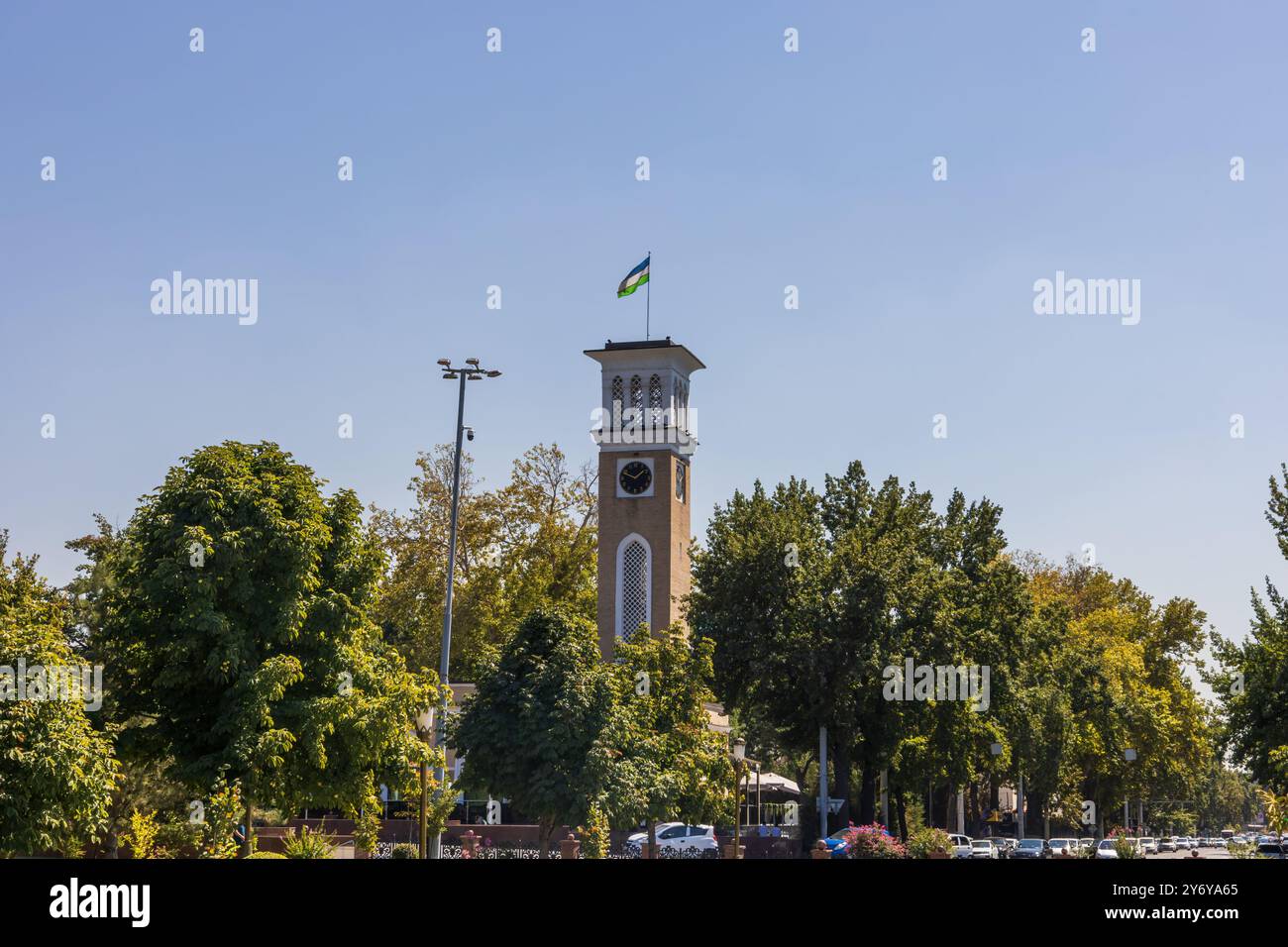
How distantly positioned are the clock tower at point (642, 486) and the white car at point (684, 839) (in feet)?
36.3

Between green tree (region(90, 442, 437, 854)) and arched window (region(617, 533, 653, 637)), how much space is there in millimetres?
28731

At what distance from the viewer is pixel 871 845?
32.6m

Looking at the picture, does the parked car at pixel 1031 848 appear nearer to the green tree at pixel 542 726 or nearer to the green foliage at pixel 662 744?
the green foliage at pixel 662 744

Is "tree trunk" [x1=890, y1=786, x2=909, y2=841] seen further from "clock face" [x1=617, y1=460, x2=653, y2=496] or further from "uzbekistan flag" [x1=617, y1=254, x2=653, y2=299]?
"uzbekistan flag" [x1=617, y1=254, x2=653, y2=299]

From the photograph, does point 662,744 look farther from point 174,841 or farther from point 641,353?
point 641,353

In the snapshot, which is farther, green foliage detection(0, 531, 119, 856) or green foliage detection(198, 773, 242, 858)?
green foliage detection(198, 773, 242, 858)

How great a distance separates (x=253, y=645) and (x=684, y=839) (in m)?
23.8


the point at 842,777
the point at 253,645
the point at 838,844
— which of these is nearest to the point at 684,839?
the point at 842,777

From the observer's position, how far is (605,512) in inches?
2440

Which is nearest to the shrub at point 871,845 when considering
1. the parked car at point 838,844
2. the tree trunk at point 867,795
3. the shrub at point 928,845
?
the shrub at point 928,845

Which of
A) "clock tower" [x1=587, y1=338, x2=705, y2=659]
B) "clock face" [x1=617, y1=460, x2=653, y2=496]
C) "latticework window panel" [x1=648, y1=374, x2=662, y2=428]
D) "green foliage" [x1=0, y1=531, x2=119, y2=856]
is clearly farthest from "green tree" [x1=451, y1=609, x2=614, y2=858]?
"latticework window panel" [x1=648, y1=374, x2=662, y2=428]

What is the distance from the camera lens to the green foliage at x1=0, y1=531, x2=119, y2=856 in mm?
24000
